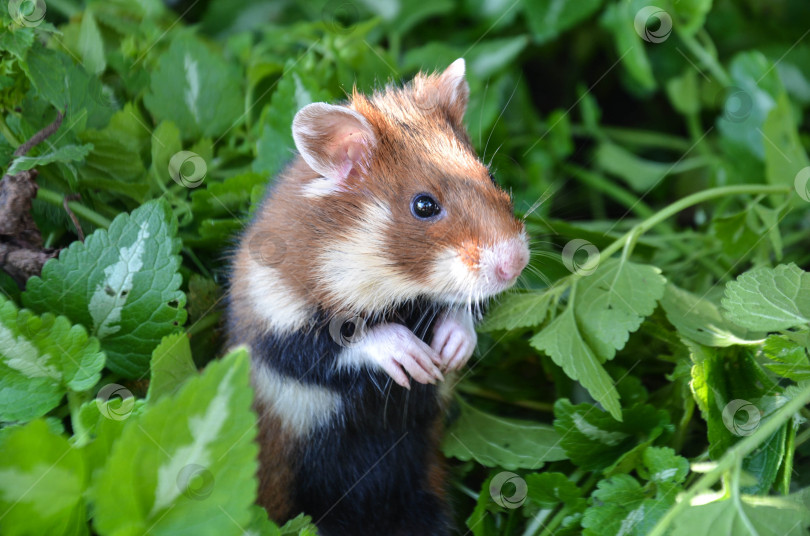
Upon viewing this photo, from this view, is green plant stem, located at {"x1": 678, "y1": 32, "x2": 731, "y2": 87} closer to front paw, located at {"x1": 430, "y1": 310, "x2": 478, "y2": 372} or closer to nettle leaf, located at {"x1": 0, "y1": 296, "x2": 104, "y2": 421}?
front paw, located at {"x1": 430, "y1": 310, "x2": 478, "y2": 372}

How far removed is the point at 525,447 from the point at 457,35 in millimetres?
1972

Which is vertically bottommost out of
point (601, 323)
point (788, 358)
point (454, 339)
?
point (454, 339)

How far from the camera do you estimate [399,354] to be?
183 centimetres

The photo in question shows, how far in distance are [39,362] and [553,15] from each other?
2.43m

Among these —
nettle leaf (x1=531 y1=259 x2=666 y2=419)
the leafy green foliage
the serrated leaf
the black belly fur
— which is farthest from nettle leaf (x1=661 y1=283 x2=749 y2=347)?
the black belly fur

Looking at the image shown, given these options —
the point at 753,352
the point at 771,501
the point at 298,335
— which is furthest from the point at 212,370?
the point at 753,352

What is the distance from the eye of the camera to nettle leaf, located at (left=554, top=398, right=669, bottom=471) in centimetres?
193

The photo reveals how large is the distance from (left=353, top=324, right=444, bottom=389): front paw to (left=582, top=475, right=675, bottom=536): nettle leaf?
18.5 inches

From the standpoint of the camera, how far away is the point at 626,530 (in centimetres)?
176

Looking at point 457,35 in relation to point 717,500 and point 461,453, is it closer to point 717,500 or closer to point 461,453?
point 461,453

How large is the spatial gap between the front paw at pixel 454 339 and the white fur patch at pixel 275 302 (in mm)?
345

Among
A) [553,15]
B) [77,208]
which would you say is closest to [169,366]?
[77,208]

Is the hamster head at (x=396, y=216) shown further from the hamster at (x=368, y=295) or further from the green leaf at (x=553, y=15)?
the green leaf at (x=553, y=15)

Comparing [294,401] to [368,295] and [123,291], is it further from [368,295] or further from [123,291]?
[123,291]
